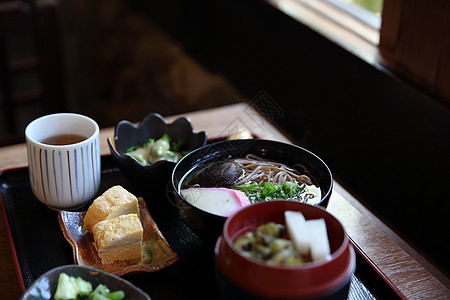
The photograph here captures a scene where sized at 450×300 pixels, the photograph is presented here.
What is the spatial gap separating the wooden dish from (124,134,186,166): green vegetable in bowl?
17 cm

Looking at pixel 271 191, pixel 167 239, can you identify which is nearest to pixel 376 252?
pixel 271 191

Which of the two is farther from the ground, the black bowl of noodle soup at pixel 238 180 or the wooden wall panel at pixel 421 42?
the wooden wall panel at pixel 421 42

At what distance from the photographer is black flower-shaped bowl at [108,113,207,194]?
1.38 meters

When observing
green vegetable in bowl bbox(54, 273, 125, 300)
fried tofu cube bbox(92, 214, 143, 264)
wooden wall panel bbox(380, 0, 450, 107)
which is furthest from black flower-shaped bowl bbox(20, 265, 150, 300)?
wooden wall panel bbox(380, 0, 450, 107)

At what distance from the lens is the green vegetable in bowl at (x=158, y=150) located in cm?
148

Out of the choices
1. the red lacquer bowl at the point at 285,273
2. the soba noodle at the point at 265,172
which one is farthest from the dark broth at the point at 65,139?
the red lacquer bowl at the point at 285,273

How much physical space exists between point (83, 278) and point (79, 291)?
4cm

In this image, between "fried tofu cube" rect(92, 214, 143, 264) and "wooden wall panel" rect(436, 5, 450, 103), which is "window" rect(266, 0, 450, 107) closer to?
"wooden wall panel" rect(436, 5, 450, 103)

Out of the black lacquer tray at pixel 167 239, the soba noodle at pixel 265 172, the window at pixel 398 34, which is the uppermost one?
the window at pixel 398 34

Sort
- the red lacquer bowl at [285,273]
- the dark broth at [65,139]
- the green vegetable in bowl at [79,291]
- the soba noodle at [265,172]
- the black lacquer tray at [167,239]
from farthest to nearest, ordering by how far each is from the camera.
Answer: the dark broth at [65,139] < the soba noodle at [265,172] < the black lacquer tray at [167,239] < the green vegetable in bowl at [79,291] < the red lacquer bowl at [285,273]

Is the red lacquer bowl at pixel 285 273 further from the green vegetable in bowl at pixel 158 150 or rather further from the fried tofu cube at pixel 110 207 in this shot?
the green vegetable in bowl at pixel 158 150

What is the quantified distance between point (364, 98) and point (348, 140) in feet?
0.71

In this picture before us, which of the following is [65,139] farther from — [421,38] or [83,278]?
[421,38]

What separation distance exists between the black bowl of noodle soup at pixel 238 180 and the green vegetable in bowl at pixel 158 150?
157mm
